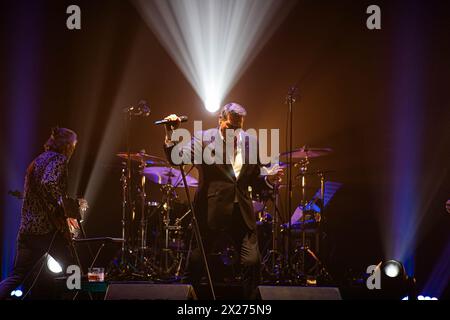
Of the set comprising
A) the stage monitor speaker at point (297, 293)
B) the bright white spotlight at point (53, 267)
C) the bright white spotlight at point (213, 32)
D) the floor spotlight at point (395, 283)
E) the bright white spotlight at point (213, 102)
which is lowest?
the floor spotlight at point (395, 283)

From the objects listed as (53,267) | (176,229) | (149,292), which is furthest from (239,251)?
(176,229)

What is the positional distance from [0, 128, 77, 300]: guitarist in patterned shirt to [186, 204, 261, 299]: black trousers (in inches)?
43.3

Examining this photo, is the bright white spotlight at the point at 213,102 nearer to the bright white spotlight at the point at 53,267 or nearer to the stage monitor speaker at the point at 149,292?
the bright white spotlight at the point at 53,267

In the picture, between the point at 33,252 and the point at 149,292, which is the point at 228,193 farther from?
the point at 33,252

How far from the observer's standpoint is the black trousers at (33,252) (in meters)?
4.25

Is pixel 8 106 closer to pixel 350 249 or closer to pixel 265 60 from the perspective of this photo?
pixel 265 60

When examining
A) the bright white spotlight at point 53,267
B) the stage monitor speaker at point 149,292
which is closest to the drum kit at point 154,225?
the bright white spotlight at point 53,267

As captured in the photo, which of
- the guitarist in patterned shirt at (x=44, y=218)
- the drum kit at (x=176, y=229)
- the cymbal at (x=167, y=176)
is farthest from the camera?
the cymbal at (x=167, y=176)

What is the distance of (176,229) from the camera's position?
281 inches

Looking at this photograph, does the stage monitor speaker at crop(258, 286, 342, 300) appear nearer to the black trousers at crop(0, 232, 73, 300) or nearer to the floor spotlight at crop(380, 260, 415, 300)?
the black trousers at crop(0, 232, 73, 300)

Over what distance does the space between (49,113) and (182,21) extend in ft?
7.99

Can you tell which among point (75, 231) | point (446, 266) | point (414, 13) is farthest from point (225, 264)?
point (414, 13)

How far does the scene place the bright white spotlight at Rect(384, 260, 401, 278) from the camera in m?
5.64

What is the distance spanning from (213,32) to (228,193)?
3.72 metres
